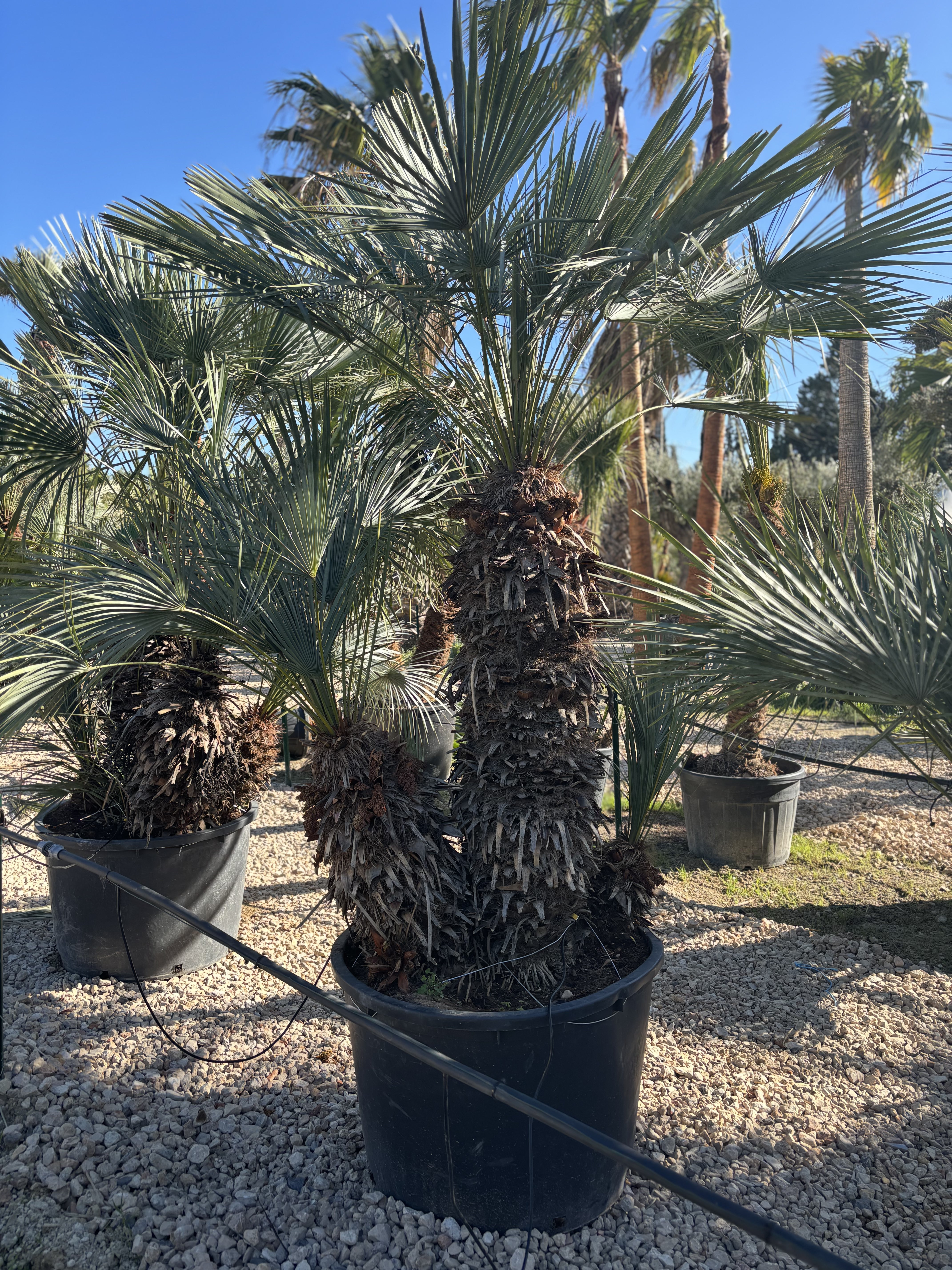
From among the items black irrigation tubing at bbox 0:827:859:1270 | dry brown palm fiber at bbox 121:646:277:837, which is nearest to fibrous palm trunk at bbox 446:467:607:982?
black irrigation tubing at bbox 0:827:859:1270

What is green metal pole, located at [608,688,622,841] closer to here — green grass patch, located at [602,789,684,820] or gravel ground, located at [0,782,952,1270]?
gravel ground, located at [0,782,952,1270]

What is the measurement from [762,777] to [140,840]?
363 centimetres

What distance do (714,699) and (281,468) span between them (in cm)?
137

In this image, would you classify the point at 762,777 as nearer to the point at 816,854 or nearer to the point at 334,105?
the point at 816,854

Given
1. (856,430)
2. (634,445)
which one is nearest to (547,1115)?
(856,430)

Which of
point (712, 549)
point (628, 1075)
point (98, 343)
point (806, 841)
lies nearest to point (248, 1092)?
point (628, 1075)

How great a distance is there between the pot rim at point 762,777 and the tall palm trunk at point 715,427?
1.18m

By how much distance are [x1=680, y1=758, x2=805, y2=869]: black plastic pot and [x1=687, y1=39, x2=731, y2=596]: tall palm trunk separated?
4.11ft

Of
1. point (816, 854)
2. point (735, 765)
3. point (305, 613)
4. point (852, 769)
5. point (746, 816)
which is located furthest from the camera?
point (816, 854)

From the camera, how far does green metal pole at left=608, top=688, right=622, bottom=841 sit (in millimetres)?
2729

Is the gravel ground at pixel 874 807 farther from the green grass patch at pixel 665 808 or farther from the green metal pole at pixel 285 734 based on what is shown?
the green metal pole at pixel 285 734

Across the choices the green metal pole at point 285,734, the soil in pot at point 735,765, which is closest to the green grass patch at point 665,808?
the soil in pot at point 735,765

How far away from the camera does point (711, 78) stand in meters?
6.88

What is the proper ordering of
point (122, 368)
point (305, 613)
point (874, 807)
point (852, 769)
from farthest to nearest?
point (874, 807), point (122, 368), point (305, 613), point (852, 769)
